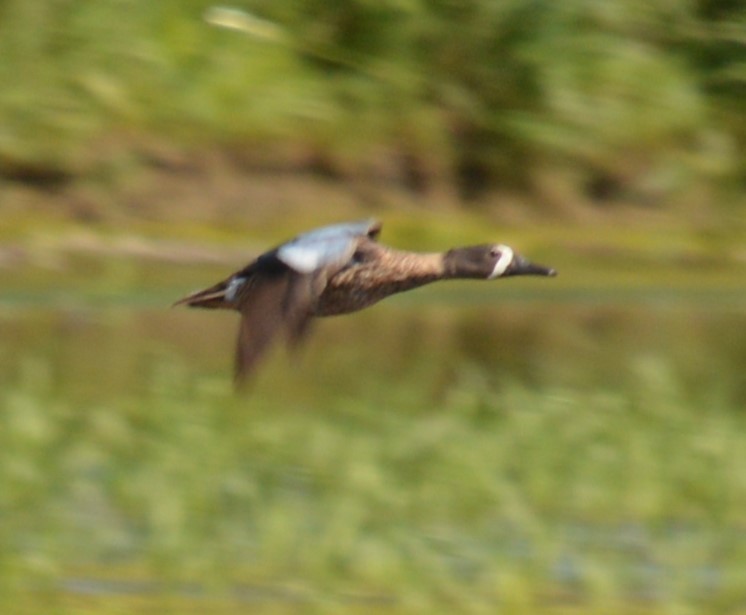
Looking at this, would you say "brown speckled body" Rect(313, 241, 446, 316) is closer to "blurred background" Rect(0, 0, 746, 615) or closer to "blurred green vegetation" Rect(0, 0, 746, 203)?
"blurred background" Rect(0, 0, 746, 615)

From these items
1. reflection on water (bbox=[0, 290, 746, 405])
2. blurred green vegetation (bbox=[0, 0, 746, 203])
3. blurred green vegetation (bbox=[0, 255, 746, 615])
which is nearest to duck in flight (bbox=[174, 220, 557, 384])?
blurred green vegetation (bbox=[0, 255, 746, 615])

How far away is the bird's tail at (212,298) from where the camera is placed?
4.59 m

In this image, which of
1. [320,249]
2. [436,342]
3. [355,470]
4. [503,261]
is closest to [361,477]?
[355,470]

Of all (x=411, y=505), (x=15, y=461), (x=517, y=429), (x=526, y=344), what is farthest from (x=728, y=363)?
(x=15, y=461)

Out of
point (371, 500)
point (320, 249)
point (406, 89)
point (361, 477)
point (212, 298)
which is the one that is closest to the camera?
point (320, 249)

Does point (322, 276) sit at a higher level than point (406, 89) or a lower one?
lower

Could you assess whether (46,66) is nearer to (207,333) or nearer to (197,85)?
(197,85)

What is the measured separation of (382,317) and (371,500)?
2.52 m

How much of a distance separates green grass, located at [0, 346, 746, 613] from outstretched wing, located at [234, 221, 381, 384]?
1242 mm

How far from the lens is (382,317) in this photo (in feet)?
27.5

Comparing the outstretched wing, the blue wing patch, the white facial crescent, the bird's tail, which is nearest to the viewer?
the outstretched wing

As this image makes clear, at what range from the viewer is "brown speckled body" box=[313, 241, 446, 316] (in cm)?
464

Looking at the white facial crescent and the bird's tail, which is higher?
the white facial crescent

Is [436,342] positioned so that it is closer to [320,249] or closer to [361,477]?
[361,477]
